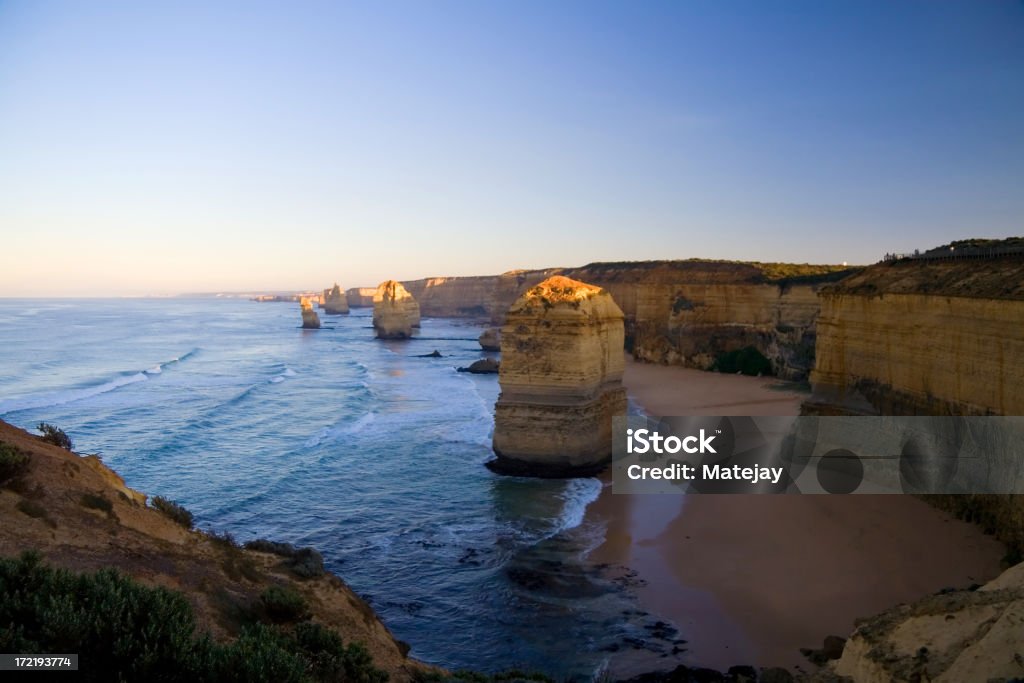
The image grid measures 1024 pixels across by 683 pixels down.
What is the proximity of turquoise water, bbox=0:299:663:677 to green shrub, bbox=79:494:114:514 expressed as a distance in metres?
6.45

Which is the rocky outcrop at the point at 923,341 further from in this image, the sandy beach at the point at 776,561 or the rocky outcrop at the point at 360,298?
the rocky outcrop at the point at 360,298

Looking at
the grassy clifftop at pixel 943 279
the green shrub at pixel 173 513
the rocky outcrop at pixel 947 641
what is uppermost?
the grassy clifftop at pixel 943 279

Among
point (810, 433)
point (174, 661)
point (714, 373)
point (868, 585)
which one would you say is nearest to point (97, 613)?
point (174, 661)

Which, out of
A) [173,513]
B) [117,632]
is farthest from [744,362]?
[117,632]

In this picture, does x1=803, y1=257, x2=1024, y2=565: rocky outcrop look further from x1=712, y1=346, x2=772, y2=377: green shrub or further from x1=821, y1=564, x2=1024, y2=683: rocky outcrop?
x1=712, y1=346, x2=772, y2=377: green shrub

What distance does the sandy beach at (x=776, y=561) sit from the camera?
42.7ft

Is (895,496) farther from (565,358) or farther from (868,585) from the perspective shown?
(565,358)

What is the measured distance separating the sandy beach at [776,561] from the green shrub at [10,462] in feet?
34.0

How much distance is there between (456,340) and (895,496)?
2684 inches

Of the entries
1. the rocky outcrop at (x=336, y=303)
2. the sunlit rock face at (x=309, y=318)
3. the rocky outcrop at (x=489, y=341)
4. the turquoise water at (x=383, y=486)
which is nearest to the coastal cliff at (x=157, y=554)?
the turquoise water at (x=383, y=486)

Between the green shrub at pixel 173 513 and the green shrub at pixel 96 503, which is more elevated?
the green shrub at pixel 96 503

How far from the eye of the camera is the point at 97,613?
5.91 m

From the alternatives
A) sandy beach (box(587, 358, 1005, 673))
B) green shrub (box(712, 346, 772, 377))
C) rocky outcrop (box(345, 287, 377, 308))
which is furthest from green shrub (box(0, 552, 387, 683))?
rocky outcrop (box(345, 287, 377, 308))

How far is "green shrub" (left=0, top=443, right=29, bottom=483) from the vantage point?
9039mm
